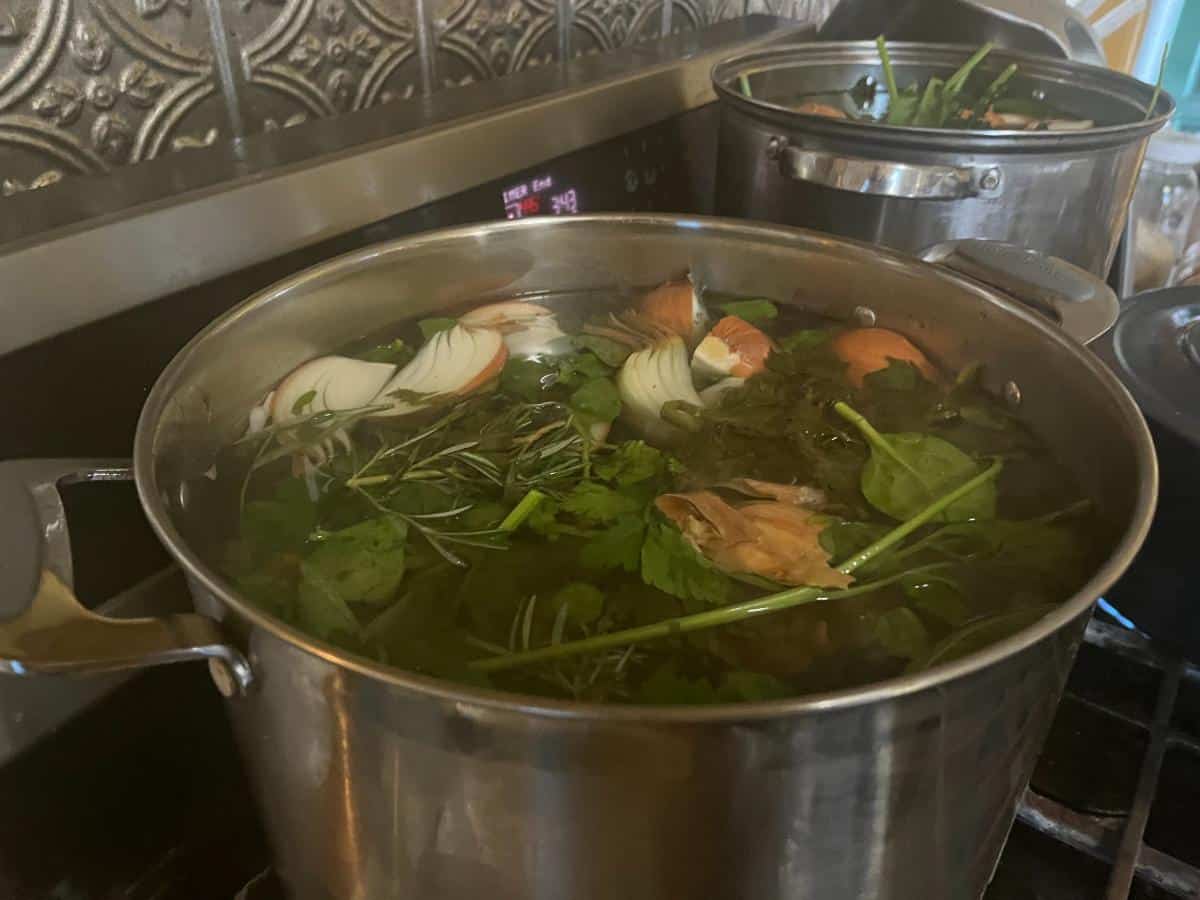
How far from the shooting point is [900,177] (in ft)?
2.74

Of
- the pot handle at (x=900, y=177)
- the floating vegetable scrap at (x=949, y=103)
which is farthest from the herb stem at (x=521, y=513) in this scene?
the floating vegetable scrap at (x=949, y=103)

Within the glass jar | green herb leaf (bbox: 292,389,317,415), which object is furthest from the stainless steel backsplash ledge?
the glass jar

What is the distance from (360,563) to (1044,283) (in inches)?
20.6

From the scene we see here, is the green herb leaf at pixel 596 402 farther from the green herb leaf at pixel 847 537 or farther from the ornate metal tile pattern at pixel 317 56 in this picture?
the ornate metal tile pattern at pixel 317 56

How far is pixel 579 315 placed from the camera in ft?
2.81

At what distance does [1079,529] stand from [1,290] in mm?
666

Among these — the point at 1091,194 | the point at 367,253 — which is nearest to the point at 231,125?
the point at 367,253

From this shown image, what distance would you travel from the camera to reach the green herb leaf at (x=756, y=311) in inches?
32.8

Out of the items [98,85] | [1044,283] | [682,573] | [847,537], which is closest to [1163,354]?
[1044,283]

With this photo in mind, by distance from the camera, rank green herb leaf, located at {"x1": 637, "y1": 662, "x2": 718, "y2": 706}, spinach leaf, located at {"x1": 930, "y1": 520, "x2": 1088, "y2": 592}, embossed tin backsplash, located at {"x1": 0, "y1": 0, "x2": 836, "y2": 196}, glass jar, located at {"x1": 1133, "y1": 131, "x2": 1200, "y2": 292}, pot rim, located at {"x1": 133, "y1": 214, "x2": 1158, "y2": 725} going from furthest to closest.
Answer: glass jar, located at {"x1": 1133, "y1": 131, "x2": 1200, "y2": 292}
embossed tin backsplash, located at {"x1": 0, "y1": 0, "x2": 836, "y2": 196}
spinach leaf, located at {"x1": 930, "y1": 520, "x2": 1088, "y2": 592}
green herb leaf, located at {"x1": 637, "y1": 662, "x2": 718, "y2": 706}
pot rim, located at {"x1": 133, "y1": 214, "x2": 1158, "y2": 725}

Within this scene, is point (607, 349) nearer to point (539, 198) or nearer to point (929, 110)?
point (539, 198)

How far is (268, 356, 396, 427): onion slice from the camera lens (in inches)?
27.9

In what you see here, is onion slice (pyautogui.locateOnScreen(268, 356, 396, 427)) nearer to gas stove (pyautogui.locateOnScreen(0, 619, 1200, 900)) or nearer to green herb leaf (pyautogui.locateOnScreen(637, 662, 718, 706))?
gas stove (pyautogui.locateOnScreen(0, 619, 1200, 900))

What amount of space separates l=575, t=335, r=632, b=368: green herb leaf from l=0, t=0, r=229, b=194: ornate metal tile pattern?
36 cm
